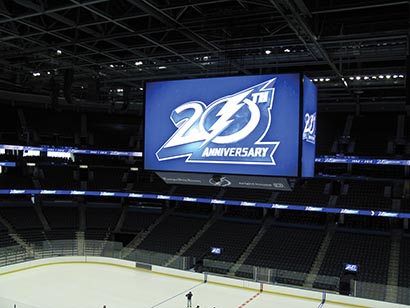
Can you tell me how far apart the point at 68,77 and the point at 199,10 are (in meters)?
6.49

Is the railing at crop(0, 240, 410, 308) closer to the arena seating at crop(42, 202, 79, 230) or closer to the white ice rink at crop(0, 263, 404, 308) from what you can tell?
the white ice rink at crop(0, 263, 404, 308)

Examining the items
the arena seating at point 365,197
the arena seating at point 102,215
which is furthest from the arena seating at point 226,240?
the arena seating at point 102,215

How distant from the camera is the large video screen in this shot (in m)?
8.41

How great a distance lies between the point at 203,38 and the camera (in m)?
14.6

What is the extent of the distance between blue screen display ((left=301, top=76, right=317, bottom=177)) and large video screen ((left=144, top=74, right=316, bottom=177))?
0.77 feet

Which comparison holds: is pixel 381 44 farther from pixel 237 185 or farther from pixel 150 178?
pixel 150 178

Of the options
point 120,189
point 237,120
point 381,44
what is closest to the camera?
point 237,120

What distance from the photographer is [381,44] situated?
1466 cm

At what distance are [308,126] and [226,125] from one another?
1703mm

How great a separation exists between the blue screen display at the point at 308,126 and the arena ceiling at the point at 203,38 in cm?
296

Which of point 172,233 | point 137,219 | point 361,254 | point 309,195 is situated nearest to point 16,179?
point 137,219

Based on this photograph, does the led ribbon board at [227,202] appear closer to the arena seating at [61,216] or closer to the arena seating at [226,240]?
the arena seating at [61,216]

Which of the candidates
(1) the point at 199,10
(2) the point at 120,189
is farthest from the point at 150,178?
(1) the point at 199,10

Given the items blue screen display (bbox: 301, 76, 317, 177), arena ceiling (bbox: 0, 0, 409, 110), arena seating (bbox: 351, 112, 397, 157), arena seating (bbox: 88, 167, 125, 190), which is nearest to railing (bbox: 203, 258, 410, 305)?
arena ceiling (bbox: 0, 0, 409, 110)
